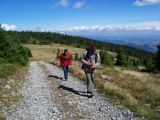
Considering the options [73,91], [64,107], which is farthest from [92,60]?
[73,91]

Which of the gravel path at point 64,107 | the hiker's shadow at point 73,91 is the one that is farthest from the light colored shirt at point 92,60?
the hiker's shadow at point 73,91

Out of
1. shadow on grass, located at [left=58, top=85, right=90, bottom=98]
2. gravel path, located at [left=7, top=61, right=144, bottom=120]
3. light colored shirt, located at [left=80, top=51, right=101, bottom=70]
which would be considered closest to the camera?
gravel path, located at [left=7, top=61, right=144, bottom=120]

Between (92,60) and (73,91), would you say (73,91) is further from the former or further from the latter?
(92,60)

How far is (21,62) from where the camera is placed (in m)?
38.1

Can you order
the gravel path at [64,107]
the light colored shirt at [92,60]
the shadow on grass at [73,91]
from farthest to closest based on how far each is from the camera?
the shadow on grass at [73,91]
the light colored shirt at [92,60]
the gravel path at [64,107]

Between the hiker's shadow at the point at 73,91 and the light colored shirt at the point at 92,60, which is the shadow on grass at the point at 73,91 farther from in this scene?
the light colored shirt at the point at 92,60

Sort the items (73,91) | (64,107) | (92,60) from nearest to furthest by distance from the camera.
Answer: (64,107) < (92,60) < (73,91)

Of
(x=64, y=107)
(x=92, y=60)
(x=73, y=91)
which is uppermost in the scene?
(x=92, y=60)

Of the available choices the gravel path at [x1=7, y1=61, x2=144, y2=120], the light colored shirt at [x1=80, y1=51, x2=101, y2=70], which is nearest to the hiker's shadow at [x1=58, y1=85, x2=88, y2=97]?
the gravel path at [x1=7, y1=61, x2=144, y2=120]

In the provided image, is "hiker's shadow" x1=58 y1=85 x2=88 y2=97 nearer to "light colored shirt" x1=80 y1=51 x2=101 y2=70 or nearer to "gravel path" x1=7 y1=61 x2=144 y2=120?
"gravel path" x1=7 y1=61 x2=144 y2=120

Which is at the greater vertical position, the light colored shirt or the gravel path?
the light colored shirt

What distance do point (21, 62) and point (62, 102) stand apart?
2558 centimetres

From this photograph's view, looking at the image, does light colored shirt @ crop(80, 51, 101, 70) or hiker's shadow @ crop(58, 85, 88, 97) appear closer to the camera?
light colored shirt @ crop(80, 51, 101, 70)

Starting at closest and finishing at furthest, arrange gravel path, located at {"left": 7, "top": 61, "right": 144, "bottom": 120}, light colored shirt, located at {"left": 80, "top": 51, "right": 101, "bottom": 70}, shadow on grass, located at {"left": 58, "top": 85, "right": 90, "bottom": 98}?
gravel path, located at {"left": 7, "top": 61, "right": 144, "bottom": 120}, light colored shirt, located at {"left": 80, "top": 51, "right": 101, "bottom": 70}, shadow on grass, located at {"left": 58, "top": 85, "right": 90, "bottom": 98}
